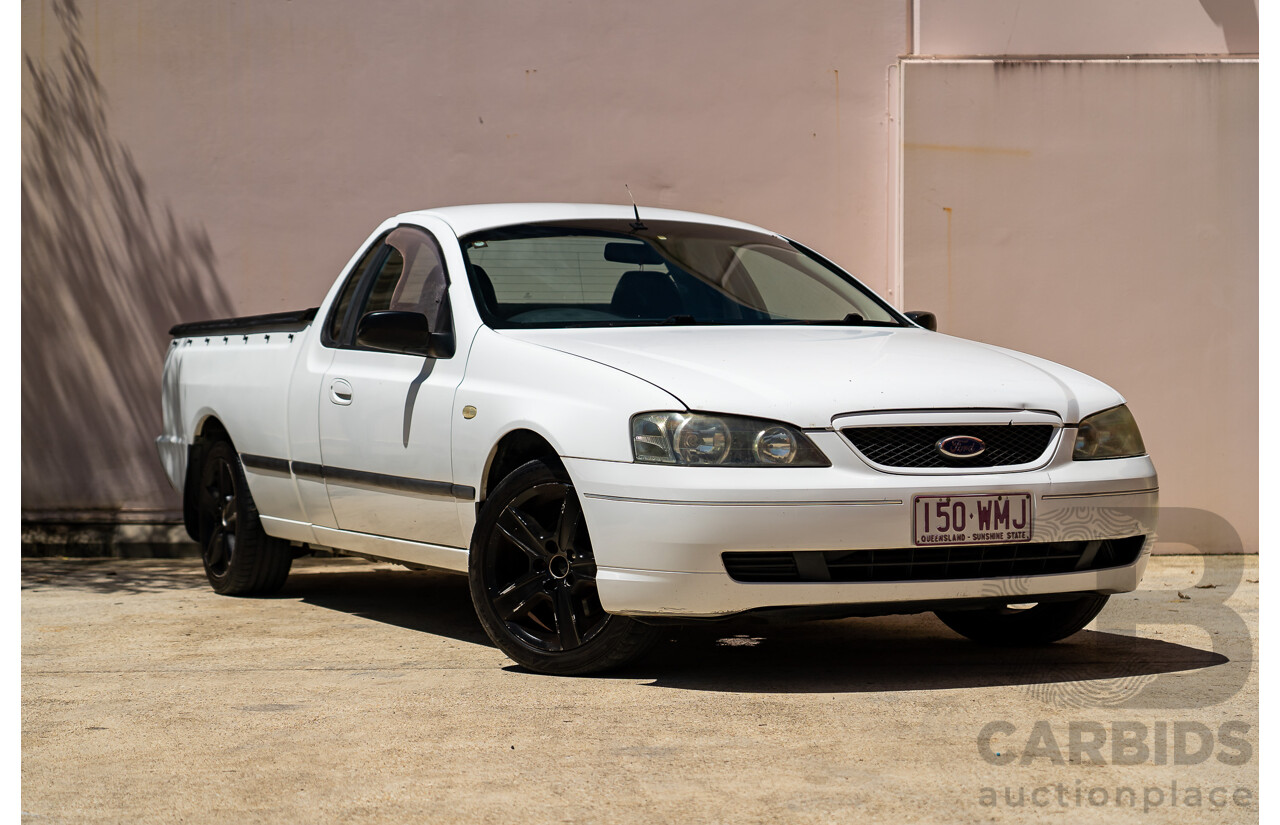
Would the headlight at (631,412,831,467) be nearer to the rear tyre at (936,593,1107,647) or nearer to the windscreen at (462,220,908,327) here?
the windscreen at (462,220,908,327)

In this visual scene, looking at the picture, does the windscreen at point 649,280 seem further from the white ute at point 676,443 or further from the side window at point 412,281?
the side window at point 412,281

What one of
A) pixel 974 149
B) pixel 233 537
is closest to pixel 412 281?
pixel 233 537

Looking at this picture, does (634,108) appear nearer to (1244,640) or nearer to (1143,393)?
(1143,393)

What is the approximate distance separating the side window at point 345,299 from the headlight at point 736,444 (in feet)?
7.79

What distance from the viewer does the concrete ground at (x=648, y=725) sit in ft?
11.3

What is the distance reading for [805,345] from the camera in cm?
520

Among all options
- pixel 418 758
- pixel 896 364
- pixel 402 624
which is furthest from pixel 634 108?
pixel 418 758

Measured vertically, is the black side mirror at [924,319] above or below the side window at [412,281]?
below

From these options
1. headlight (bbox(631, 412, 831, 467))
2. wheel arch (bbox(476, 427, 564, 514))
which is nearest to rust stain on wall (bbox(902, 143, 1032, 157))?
wheel arch (bbox(476, 427, 564, 514))

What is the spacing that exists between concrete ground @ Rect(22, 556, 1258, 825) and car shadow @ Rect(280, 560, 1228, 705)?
0.06ft

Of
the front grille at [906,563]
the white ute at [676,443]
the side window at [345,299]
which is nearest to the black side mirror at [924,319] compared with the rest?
the white ute at [676,443]

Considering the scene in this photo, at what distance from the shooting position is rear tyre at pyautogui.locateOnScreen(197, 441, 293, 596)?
7117 millimetres

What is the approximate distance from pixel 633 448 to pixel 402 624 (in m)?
2.25

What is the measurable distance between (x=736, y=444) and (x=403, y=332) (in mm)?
1616
